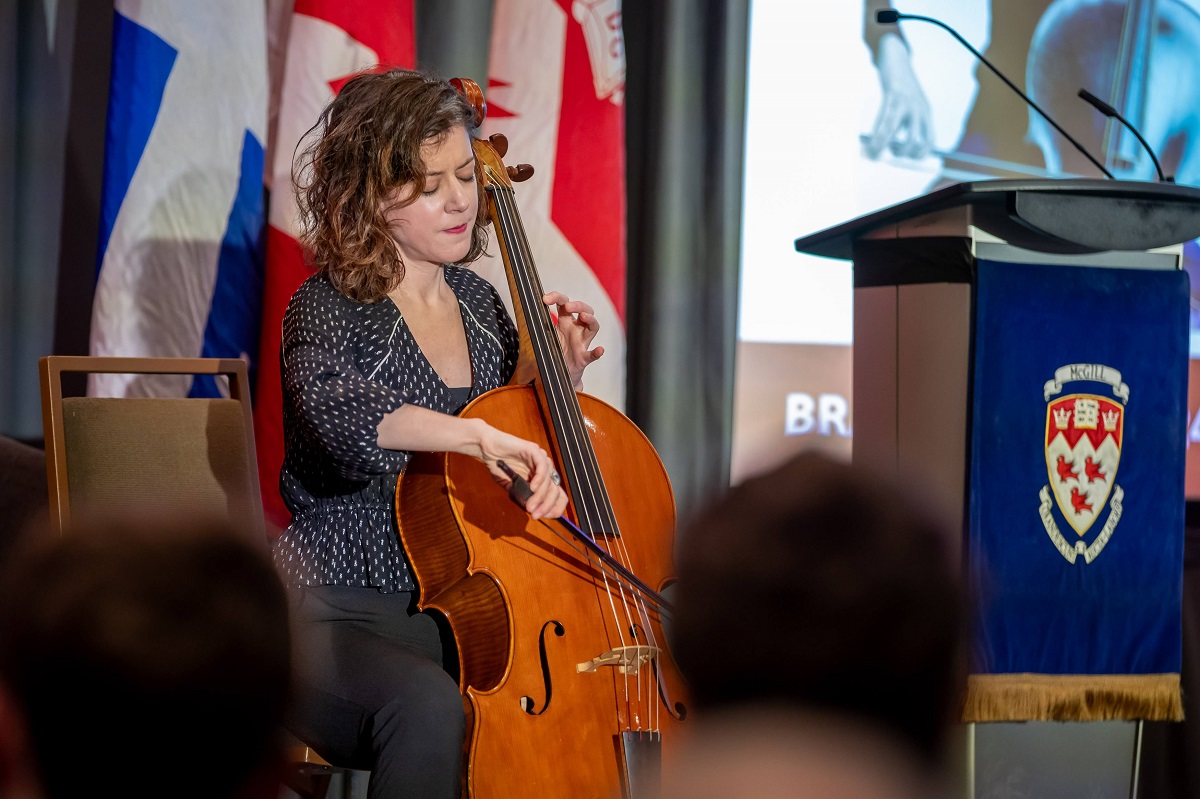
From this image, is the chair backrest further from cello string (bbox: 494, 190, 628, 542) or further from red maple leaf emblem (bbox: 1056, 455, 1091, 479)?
red maple leaf emblem (bbox: 1056, 455, 1091, 479)

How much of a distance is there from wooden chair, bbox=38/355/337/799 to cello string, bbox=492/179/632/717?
20.8 inches

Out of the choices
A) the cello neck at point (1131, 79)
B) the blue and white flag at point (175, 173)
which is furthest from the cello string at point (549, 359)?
the cello neck at point (1131, 79)

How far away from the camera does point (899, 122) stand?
9.47 ft

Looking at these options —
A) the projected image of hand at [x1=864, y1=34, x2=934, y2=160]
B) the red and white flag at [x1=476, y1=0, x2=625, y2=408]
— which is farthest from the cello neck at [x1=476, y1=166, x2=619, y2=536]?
the projected image of hand at [x1=864, y1=34, x2=934, y2=160]

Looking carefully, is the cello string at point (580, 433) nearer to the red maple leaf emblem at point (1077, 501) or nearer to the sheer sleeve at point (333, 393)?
the sheer sleeve at point (333, 393)

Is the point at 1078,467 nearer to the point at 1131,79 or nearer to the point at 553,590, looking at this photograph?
the point at 553,590

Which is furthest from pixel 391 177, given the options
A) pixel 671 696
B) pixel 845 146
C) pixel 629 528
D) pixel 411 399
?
pixel 845 146

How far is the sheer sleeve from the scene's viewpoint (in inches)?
59.4

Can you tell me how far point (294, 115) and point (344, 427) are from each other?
112 cm

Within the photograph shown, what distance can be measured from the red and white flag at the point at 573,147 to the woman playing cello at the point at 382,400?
0.70 m

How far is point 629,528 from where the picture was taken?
1.61m

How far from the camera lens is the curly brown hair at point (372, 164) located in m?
1.67

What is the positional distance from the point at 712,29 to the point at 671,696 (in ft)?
6.12

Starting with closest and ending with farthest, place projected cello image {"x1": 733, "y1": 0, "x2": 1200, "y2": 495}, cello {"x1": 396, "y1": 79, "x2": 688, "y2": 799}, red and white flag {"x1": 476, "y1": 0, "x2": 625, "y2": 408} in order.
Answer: cello {"x1": 396, "y1": 79, "x2": 688, "y2": 799} < red and white flag {"x1": 476, "y1": 0, "x2": 625, "y2": 408} < projected cello image {"x1": 733, "y1": 0, "x2": 1200, "y2": 495}
